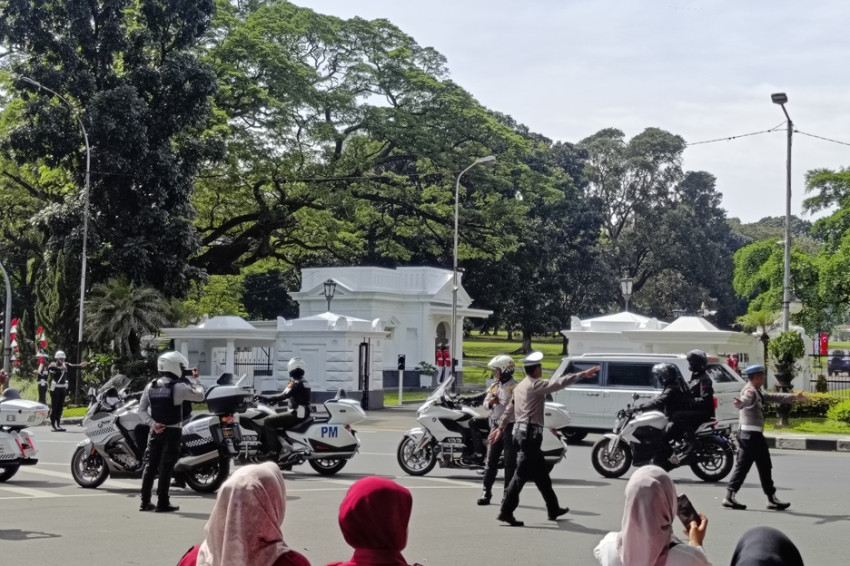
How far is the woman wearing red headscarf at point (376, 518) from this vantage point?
12.3ft

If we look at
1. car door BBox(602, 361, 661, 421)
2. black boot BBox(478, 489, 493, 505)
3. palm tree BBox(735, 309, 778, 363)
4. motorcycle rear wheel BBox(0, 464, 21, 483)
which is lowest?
motorcycle rear wheel BBox(0, 464, 21, 483)

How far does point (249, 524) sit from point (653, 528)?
1632mm

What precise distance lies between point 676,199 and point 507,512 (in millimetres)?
72943

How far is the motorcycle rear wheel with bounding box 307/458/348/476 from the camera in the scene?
1598 cm

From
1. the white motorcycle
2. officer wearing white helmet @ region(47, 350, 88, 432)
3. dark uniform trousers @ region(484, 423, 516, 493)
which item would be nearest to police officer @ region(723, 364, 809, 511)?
dark uniform trousers @ region(484, 423, 516, 493)

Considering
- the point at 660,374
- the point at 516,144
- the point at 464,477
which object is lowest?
the point at 464,477

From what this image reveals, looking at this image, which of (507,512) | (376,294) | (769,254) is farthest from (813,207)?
(507,512)

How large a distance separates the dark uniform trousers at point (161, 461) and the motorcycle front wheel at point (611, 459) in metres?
6.31

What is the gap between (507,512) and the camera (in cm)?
1119

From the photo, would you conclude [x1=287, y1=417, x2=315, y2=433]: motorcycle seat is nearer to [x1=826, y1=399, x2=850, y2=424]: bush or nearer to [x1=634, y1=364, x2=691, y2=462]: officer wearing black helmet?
[x1=634, y1=364, x2=691, y2=462]: officer wearing black helmet

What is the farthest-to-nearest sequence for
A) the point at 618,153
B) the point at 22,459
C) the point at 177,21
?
the point at 618,153 < the point at 177,21 < the point at 22,459

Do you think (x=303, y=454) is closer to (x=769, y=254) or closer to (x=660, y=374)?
(x=660, y=374)

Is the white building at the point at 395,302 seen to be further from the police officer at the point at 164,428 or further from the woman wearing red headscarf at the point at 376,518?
the woman wearing red headscarf at the point at 376,518

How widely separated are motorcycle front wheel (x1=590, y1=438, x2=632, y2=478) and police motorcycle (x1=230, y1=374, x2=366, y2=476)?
3.41 metres
